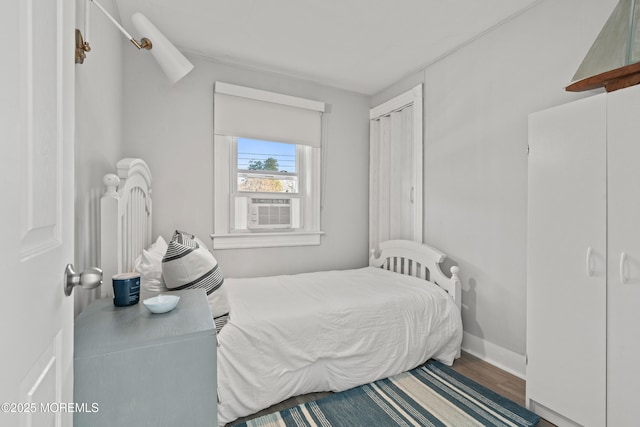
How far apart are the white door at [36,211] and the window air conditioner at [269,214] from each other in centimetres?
233

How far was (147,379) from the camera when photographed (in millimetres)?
880

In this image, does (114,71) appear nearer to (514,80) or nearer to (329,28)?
(329,28)

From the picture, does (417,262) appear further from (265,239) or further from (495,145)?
(265,239)

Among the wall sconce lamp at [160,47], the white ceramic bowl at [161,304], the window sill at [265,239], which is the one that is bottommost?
the white ceramic bowl at [161,304]

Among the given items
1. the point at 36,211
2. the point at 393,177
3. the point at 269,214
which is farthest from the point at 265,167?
the point at 36,211

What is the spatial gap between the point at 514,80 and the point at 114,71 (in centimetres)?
285

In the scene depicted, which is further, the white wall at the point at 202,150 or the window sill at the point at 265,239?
the window sill at the point at 265,239

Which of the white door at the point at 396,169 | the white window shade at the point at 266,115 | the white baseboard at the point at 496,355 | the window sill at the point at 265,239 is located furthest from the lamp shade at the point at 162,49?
the white baseboard at the point at 496,355

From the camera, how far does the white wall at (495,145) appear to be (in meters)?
1.98

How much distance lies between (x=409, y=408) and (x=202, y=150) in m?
2.59

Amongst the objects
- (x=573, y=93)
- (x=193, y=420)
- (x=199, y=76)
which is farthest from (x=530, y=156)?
(x=199, y=76)

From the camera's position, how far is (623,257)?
140 cm

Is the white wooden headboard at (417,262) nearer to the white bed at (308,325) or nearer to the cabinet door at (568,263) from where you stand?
the white bed at (308,325)

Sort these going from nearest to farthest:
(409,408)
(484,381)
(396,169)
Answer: (409,408)
(484,381)
(396,169)
